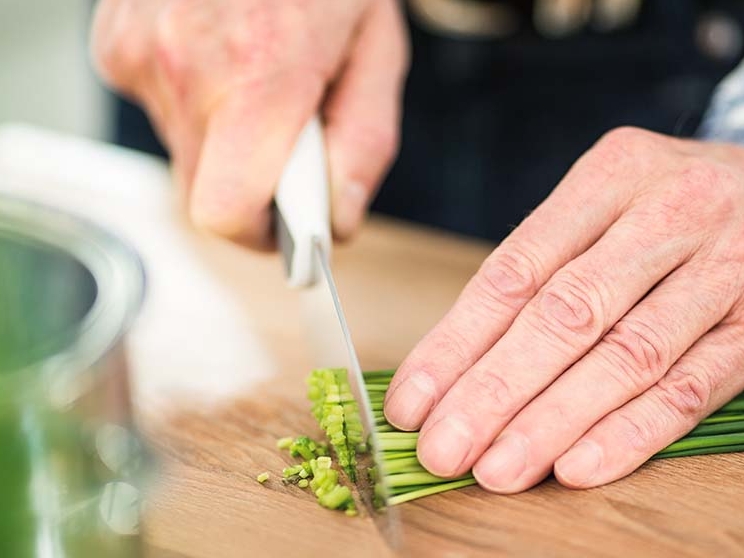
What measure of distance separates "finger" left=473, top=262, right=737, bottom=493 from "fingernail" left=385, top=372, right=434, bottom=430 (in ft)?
0.24

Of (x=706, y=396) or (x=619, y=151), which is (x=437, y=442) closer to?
(x=706, y=396)

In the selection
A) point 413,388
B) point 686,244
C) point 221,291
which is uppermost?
point 686,244

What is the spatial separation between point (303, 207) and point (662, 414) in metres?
0.47

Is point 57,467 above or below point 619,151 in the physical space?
below

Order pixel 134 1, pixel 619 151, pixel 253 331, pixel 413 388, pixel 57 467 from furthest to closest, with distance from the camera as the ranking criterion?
pixel 134 1 → pixel 253 331 → pixel 619 151 → pixel 413 388 → pixel 57 467

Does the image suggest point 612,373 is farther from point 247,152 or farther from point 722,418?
point 247,152

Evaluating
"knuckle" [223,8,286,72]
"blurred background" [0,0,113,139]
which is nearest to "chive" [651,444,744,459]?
"knuckle" [223,8,286,72]

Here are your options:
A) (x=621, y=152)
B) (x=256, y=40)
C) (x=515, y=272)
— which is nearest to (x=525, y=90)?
(x=256, y=40)

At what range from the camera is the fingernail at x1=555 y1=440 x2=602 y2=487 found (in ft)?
3.19

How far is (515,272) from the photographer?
1054 millimetres

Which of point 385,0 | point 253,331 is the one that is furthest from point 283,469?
point 385,0

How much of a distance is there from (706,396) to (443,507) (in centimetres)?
29

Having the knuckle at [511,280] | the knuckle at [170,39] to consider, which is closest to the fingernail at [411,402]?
the knuckle at [511,280]

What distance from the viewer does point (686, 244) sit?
41.4 inches
